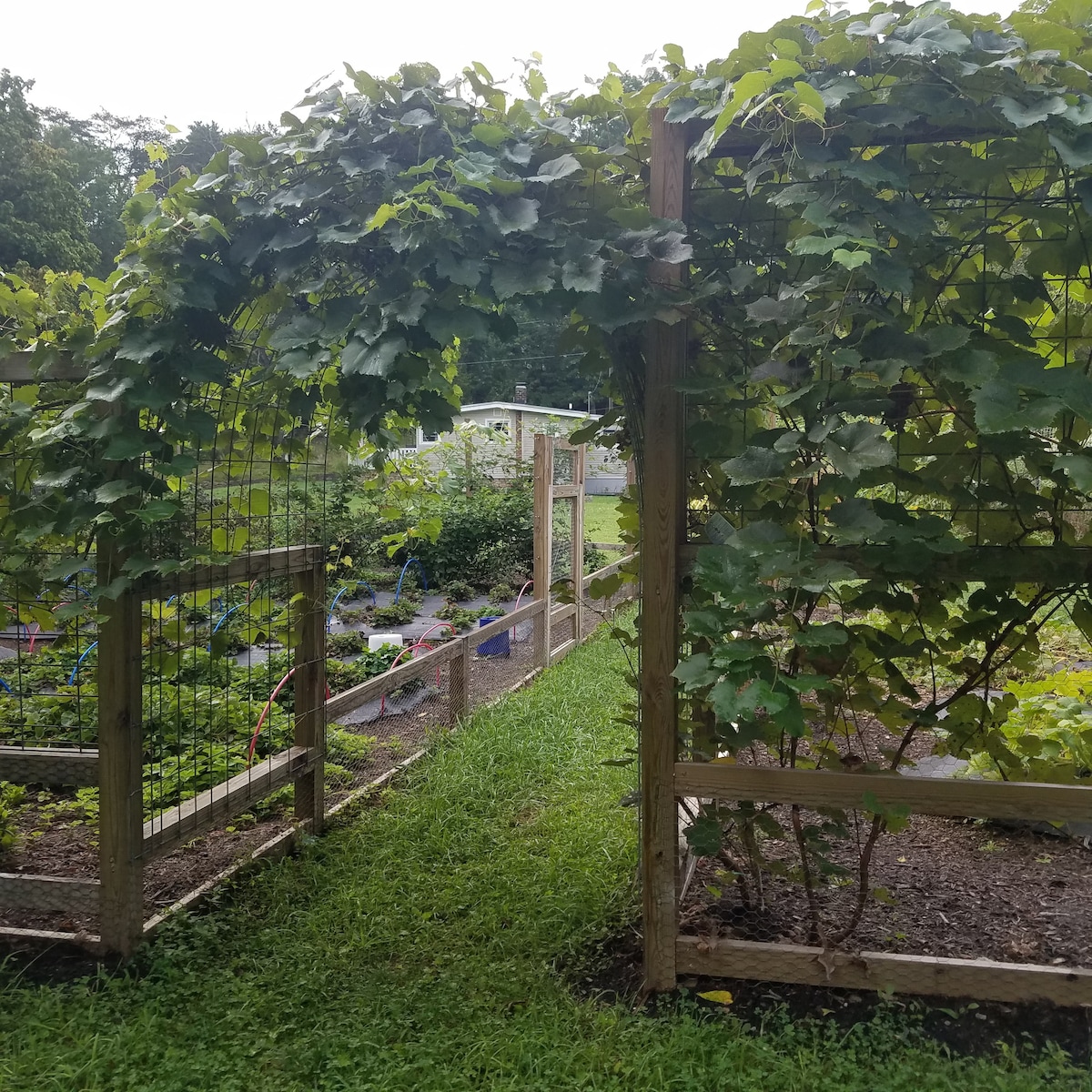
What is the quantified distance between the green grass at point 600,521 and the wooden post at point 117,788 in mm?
8963

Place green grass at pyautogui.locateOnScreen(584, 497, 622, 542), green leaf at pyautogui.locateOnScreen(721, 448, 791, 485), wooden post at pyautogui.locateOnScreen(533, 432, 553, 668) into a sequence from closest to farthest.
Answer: green leaf at pyautogui.locateOnScreen(721, 448, 791, 485), wooden post at pyautogui.locateOnScreen(533, 432, 553, 668), green grass at pyautogui.locateOnScreen(584, 497, 622, 542)

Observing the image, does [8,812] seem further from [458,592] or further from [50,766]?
[458,592]

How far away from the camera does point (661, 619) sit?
2373 millimetres

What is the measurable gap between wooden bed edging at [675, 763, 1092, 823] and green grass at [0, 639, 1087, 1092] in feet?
1.86

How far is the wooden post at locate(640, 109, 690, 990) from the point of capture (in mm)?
2297

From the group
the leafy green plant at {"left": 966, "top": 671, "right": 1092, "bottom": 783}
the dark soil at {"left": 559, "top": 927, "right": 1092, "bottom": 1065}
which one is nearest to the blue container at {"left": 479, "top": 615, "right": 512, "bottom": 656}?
the leafy green plant at {"left": 966, "top": 671, "right": 1092, "bottom": 783}

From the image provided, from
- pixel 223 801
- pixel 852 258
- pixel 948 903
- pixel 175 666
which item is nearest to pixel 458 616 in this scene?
pixel 223 801

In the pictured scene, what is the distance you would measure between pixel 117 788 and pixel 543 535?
177 inches

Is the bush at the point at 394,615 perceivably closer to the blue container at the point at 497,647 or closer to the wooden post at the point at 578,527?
the blue container at the point at 497,647

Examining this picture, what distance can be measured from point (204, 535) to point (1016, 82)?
2.82 m

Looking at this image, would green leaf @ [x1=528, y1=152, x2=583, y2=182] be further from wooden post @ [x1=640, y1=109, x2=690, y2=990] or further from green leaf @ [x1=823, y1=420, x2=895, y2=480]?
green leaf @ [x1=823, y1=420, x2=895, y2=480]

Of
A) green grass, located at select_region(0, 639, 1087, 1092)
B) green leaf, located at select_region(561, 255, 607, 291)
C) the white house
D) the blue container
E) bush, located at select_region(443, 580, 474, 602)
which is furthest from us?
bush, located at select_region(443, 580, 474, 602)

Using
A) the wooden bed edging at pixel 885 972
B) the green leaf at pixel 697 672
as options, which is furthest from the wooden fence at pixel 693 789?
the green leaf at pixel 697 672

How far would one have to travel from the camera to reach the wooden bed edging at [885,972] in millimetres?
2215
